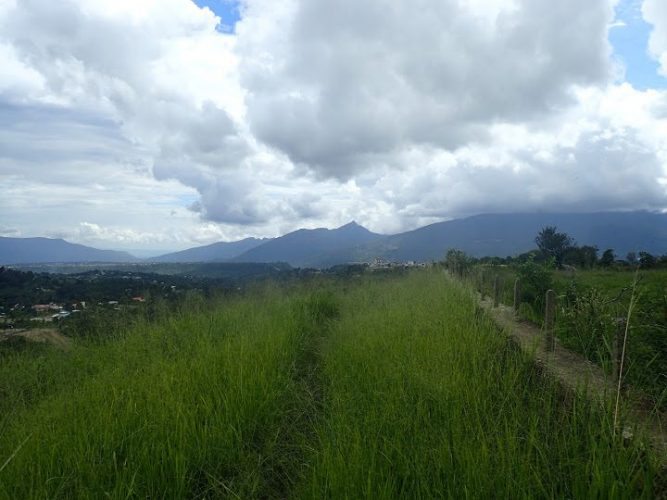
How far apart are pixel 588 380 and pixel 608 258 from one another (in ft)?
77.5

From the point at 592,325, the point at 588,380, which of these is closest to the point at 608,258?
the point at 592,325

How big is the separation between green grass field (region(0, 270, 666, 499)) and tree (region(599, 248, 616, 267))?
19.6 meters

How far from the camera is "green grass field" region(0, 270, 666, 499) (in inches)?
99.0

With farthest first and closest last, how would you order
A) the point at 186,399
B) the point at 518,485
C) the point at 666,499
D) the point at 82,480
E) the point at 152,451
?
1. the point at 186,399
2. the point at 152,451
3. the point at 82,480
4. the point at 518,485
5. the point at 666,499

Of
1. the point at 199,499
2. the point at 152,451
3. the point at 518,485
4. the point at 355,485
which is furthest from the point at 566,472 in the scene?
the point at 152,451

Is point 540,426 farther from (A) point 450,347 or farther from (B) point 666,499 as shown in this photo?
(A) point 450,347

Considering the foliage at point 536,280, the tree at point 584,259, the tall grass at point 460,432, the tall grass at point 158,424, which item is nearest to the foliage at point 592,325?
the tall grass at point 460,432

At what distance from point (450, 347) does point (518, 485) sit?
6.51 ft

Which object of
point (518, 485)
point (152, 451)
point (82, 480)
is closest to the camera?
point (518, 485)

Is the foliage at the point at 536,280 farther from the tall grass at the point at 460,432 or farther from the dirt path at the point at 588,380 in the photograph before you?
the tall grass at the point at 460,432

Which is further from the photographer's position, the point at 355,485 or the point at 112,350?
the point at 112,350

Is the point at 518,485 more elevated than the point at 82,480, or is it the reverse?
the point at 518,485

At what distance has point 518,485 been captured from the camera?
7.57ft

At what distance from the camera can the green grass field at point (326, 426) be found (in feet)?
8.25
